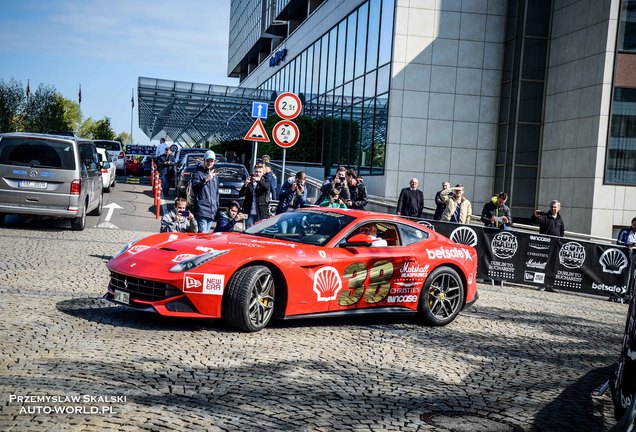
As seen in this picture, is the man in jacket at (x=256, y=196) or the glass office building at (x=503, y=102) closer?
the man in jacket at (x=256, y=196)

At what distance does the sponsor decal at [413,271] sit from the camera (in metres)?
8.91

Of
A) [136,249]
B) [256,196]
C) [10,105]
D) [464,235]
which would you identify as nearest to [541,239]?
[464,235]

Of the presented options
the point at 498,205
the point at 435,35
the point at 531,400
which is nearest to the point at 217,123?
the point at 435,35

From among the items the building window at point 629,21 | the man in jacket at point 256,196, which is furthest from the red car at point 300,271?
the building window at point 629,21

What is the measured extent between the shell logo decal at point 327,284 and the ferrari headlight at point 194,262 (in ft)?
3.61

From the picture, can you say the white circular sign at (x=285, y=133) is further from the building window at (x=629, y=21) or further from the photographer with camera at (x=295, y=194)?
the building window at (x=629, y=21)

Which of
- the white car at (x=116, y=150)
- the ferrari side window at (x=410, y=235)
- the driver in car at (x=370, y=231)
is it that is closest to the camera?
the driver in car at (x=370, y=231)

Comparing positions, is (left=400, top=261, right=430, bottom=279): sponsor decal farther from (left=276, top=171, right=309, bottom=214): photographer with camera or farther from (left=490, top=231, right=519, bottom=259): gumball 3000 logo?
(left=490, top=231, right=519, bottom=259): gumball 3000 logo

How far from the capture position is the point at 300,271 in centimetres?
795

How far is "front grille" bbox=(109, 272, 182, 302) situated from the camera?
291 inches

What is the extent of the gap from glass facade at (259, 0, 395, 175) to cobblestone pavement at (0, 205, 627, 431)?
19.1 meters

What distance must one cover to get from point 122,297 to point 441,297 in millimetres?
3883

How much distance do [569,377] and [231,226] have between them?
6.48 m

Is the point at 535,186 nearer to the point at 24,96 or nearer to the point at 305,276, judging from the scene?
the point at 305,276
